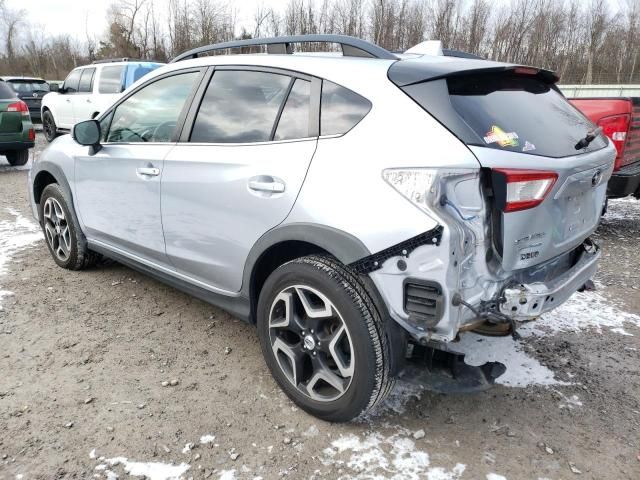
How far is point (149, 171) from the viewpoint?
3201 mm

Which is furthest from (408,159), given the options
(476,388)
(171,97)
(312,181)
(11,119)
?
(11,119)

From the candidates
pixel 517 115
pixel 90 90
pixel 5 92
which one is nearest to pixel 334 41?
pixel 517 115

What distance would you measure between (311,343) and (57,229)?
2.95 meters

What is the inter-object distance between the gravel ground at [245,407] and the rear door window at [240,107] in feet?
4.37

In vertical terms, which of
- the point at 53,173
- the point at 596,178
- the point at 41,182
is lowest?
the point at 41,182

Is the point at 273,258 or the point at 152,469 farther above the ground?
the point at 273,258

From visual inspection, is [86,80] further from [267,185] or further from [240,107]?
[267,185]

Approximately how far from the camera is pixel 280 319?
263 centimetres

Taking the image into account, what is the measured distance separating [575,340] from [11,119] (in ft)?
31.2

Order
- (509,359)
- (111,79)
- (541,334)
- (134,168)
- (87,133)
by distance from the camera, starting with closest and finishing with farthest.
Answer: (509,359), (134,168), (541,334), (87,133), (111,79)

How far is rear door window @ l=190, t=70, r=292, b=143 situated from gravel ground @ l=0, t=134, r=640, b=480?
133 cm

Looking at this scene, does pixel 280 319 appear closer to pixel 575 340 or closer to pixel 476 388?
pixel 476 388

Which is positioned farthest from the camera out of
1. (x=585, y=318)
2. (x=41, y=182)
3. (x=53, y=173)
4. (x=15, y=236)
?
(x=15, y=236)

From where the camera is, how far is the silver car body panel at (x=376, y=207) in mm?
2059
